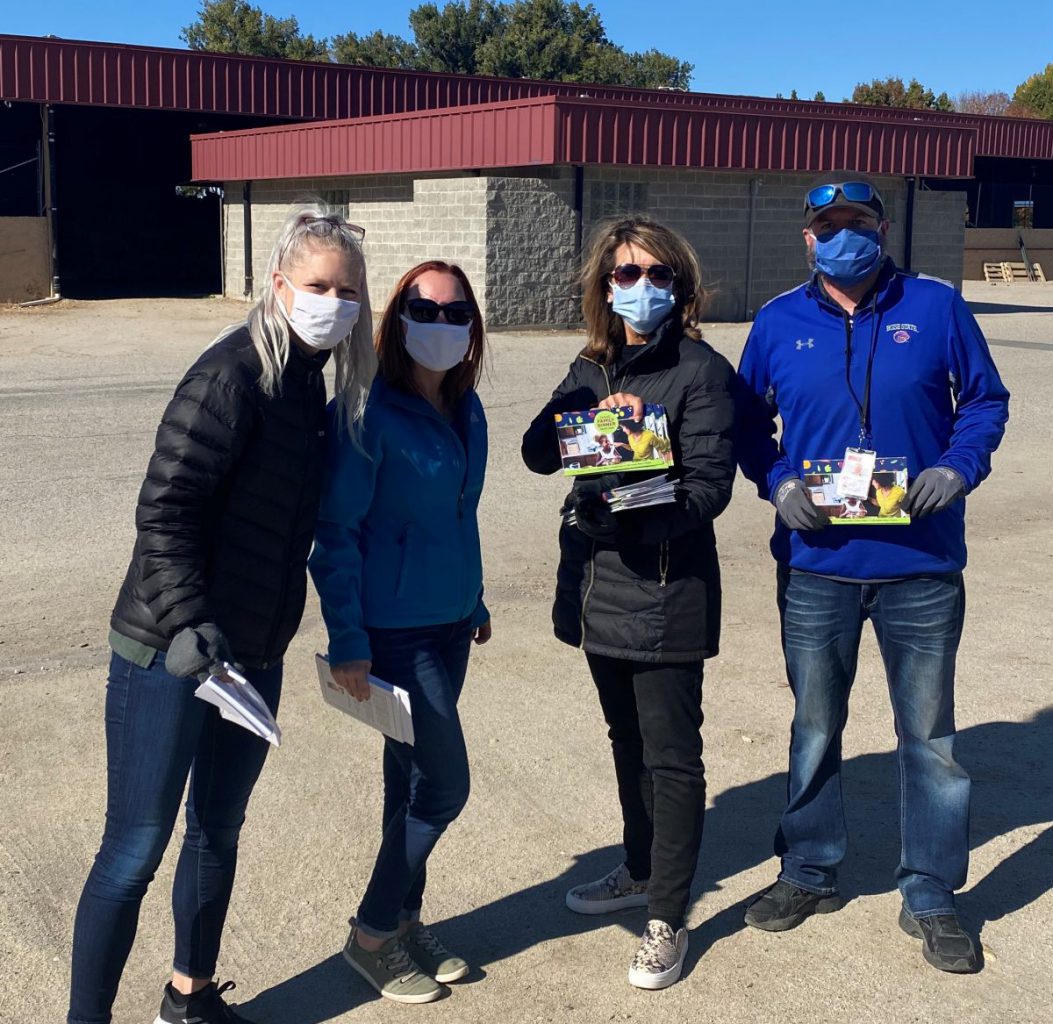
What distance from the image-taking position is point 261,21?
69.8 meters

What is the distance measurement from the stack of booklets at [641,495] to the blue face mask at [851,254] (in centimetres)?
79

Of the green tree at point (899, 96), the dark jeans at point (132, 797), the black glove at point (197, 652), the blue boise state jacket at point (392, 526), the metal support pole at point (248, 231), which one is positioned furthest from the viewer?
the green tree at point (899, 96)

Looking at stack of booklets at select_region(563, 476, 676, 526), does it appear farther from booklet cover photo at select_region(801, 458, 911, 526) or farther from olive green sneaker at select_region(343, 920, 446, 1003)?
olive green sneaker at select_region(343, 920, 446, 1003)

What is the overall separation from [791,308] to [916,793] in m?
1.42

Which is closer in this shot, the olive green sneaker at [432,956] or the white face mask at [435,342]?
the white face mask at [435,342]

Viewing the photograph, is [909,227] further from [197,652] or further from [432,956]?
[197,652]

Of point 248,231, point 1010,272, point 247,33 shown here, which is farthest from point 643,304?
point 247,33

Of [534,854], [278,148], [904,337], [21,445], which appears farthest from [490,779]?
[278,148]

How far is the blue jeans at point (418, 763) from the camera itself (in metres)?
3.29

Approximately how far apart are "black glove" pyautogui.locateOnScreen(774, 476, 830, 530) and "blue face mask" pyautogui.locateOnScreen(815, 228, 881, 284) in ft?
1.91

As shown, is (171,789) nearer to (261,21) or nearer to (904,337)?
(904,337)

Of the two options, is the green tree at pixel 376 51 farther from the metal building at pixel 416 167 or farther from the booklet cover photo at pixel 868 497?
the booklet cover photo at pixel 868 497

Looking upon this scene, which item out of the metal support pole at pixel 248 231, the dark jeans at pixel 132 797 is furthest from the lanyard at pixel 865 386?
the metal support pole at pixel 248 231

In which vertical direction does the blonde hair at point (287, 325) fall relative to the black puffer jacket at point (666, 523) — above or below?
above
